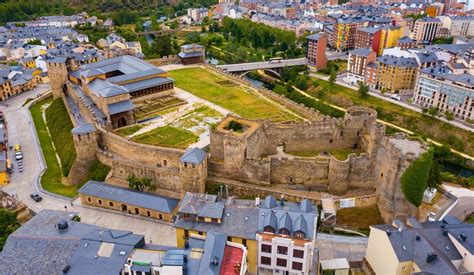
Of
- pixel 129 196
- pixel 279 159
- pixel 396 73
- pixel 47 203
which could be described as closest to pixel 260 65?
pixel 396 73

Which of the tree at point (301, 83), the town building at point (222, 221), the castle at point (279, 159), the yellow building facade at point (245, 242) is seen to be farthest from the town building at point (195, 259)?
the tree at point (301, 83)

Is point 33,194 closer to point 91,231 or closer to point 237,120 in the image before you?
point 91,231

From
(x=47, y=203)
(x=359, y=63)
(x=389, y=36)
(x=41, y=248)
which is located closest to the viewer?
(x=41, y=248)

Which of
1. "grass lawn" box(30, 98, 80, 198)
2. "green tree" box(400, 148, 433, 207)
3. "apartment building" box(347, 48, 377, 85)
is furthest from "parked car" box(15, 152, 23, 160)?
"apartment building" box(347, 48, 377, 85)

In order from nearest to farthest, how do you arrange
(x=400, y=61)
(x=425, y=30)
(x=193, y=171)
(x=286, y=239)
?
(x=286, y=239) < (x=193, y=171) < (x=400, y=61) < (x=425, y=30)

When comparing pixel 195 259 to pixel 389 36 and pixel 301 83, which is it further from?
pixel 389 36

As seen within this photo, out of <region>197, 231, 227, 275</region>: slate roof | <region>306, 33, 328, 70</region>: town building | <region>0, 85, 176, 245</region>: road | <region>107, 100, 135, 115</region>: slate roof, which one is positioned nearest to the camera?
<region>197, 231, 227, 275</region>: slate roof

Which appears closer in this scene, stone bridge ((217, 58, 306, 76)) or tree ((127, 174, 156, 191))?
tree ((127, 174, 156, 191))

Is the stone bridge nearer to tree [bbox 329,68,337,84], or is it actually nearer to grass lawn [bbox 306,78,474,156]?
grass lawn [bbox 306,78,474,156]
